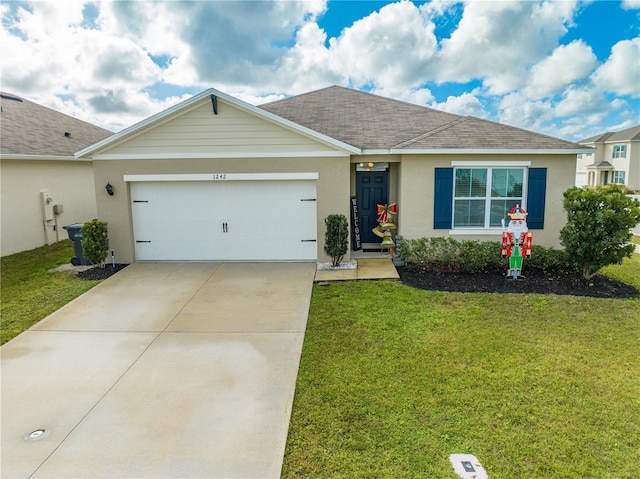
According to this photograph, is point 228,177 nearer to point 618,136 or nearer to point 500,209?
point 500,209

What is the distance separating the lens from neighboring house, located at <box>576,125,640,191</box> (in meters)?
34.9

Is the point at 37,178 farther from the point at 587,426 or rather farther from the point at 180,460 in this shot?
the point at 587,426

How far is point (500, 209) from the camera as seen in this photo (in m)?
10.5

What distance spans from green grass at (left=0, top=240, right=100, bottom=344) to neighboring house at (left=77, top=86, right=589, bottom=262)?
69.1 inches

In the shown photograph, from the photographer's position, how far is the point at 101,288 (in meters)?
8.98

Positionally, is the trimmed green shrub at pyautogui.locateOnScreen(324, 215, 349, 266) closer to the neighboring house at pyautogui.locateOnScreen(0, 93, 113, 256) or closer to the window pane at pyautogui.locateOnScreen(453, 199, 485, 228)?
the window pane at pyautogui.locateOnScreen(453, 199, 485, 228)

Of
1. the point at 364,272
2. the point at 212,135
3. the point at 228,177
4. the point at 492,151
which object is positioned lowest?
the point at 364,272

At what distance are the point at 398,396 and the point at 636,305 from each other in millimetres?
5615

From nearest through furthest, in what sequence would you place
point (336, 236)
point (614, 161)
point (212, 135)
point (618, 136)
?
point (336, 236) < point (212, 135) < point (614, 161) < point (618, 136)

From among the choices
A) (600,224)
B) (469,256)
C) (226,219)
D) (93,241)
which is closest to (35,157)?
Answer: (93,241)

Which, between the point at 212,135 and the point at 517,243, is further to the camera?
the point at 212,135

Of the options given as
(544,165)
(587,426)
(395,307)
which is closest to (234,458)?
(587,426)

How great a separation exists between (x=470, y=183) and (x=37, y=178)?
12769 mm

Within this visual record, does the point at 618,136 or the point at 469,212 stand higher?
the point at 618,136
